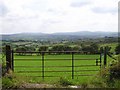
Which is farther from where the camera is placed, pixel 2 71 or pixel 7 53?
pixel 7 53

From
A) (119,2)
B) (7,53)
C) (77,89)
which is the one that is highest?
(119,2)

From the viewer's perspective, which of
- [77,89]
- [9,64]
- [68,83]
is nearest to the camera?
[77,89]

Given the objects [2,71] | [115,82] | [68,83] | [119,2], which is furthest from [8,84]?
[119,2]

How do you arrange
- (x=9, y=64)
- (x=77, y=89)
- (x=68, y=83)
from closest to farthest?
1. (x=77, y=89)
2. (x=68, y=83)
3. (x=9, y=64)

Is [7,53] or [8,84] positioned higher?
[7,53]

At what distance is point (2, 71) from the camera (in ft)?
33.1

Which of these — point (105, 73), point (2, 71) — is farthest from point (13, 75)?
point (105, 73)

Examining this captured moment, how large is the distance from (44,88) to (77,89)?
95cm

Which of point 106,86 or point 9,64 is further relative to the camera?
point 9,64

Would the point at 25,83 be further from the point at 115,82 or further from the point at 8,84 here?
the point at 115,82

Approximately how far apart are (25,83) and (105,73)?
8.43 ft

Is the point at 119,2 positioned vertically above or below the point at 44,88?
above

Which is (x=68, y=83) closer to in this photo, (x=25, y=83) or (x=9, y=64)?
(x=25, y=83)

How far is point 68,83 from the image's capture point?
375 inches
